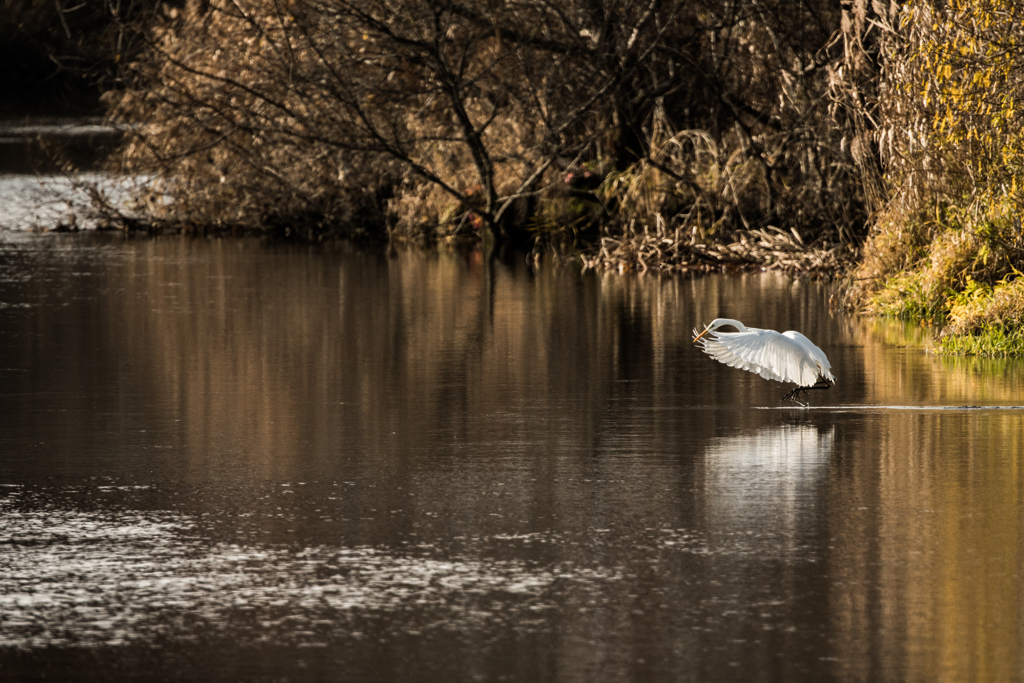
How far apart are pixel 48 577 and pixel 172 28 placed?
23453 millimetres

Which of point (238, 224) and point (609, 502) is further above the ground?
point (238, 224)

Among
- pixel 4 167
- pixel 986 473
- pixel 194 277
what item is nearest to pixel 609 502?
pixel 986 473

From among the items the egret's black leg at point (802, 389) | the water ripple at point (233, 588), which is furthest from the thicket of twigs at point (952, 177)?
the water ripple at point (233, 588)

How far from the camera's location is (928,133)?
53.0 ft

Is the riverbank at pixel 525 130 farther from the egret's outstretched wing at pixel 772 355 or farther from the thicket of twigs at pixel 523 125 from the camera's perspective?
the egret's outstretched wing at pixel 772 355

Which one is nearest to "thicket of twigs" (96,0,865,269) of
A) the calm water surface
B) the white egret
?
the calm water surface

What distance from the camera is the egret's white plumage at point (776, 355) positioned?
1112 cm

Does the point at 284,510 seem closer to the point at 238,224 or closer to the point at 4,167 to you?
the point at 238,224

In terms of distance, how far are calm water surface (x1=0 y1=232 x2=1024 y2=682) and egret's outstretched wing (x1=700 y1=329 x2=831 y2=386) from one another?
0.33m

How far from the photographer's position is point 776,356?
11.2m

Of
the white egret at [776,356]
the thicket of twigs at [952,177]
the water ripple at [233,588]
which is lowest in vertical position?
the water ripple at [233,588]

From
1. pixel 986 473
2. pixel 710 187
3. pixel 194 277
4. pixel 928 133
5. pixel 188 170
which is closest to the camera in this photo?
pixel 986 473

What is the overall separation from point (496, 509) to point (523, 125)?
728 inches

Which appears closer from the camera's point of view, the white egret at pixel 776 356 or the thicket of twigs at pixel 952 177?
the white egret at pixel 776 356
